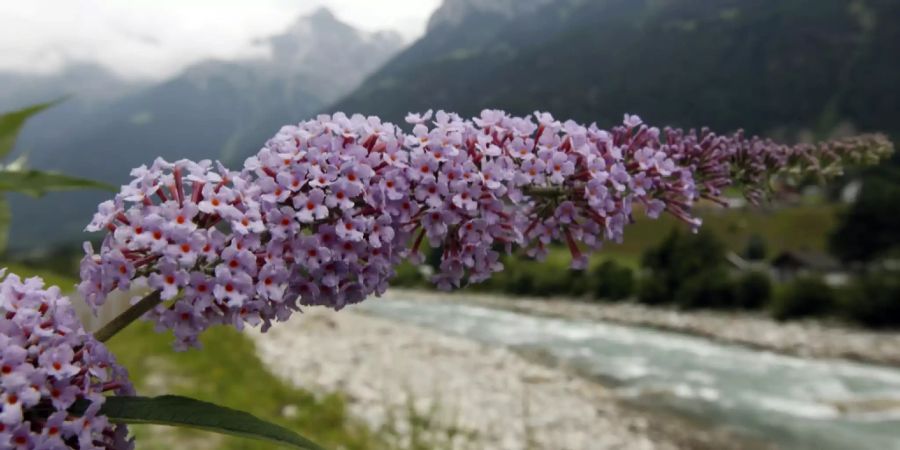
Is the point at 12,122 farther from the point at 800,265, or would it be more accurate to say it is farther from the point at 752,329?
the point at 800,265

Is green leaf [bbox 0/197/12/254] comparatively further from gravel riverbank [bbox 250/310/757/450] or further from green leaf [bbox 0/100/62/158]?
gravel riverbank [bbox 250/310/757/450]

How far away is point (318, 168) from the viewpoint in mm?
1619

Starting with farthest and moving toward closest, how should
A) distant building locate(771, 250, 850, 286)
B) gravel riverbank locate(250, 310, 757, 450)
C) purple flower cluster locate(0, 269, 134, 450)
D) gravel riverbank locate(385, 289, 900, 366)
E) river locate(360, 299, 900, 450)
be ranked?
distant building locate(771, 250, 850, 286) < gravel riverbank locate(385, 289, 900, 366) < river locate(360, 299, 900, 450) < gravel riverbank locate(250, 310, 757, 450) < purple flower cluster locate(0, 269, 134, 450)

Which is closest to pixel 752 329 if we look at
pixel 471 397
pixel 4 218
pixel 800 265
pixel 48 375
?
pixel 471 397

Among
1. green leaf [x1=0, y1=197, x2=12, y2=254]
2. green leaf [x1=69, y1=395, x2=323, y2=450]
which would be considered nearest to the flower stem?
green leaf [x1=69, y1=395, x2=323, y2=450]

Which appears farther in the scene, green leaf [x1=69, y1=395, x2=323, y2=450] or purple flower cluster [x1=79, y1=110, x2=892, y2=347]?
purple flower cluster [x1=79, y1=110, x2=892, y2=347]

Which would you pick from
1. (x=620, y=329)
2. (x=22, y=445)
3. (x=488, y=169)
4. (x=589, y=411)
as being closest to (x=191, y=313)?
(x=22, y=445)

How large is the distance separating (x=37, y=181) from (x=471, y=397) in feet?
63.1

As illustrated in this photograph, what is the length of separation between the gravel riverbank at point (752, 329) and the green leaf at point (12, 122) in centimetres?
3470

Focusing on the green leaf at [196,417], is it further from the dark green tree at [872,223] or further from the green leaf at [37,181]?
the dark green tree at [872,223]

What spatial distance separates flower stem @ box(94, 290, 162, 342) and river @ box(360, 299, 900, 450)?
63.4ft

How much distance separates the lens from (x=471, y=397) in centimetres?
2012

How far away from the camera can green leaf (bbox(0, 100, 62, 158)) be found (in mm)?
1892

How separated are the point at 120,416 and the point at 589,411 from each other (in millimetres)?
19784
